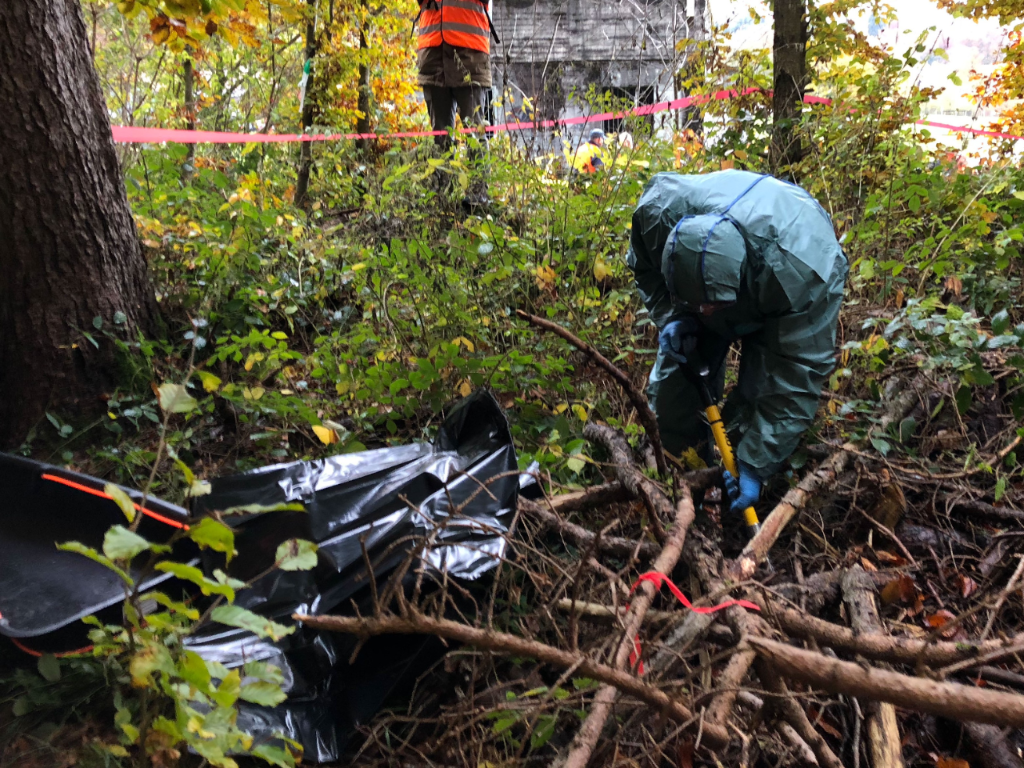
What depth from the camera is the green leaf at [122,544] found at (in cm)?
92

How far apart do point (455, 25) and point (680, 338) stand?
3.10 m

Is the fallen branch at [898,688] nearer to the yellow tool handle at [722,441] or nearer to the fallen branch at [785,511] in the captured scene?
the fallen branch at [785,511]

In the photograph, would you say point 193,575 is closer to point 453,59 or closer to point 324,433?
point 324,433

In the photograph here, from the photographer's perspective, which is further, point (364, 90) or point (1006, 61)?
point (364, 90)

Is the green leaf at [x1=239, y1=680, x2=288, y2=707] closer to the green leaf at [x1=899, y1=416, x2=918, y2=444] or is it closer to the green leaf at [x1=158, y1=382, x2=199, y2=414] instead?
the green leaf at [x1=158, y1=382, x2=199, y2=414]

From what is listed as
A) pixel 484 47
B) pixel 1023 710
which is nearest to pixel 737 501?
pixel 1023 710

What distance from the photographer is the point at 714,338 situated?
276 centimetres

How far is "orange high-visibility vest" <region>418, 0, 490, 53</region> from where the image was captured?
444 centimetres

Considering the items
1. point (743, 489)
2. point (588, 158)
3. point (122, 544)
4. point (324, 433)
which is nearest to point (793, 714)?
point (743, 489)

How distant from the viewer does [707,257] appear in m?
2.20

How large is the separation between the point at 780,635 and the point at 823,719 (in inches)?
12.6

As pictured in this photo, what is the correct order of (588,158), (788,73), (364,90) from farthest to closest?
(364,90), (588,158), (788,73)

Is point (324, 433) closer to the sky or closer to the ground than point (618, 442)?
closer to the sky

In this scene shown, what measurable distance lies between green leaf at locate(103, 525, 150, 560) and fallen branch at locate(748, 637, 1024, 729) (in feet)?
3.57
